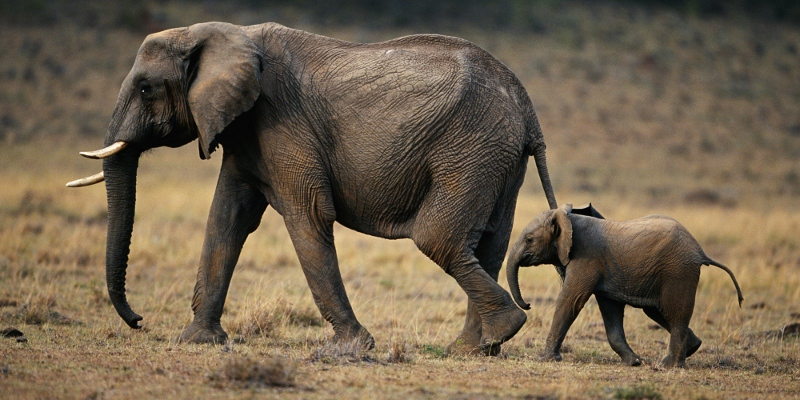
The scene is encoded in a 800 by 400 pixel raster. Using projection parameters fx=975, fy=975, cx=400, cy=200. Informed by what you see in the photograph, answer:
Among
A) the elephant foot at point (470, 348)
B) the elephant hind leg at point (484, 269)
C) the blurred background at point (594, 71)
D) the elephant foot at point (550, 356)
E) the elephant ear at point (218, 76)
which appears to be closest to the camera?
the elephant ear at point (218, 76)

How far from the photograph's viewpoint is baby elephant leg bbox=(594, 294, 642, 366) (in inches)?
356

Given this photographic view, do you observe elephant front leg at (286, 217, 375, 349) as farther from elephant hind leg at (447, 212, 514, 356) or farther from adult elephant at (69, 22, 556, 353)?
elephant hind leg at (447, 212, 514, 356)

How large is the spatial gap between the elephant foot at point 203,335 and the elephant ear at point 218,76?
1715mm

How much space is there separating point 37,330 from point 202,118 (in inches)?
111

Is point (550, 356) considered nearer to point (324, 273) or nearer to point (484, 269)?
point (484, 269)

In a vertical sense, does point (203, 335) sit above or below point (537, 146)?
Answer: below

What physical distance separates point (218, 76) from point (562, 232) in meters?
3.39

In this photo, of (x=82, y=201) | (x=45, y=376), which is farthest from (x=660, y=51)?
(x=45, y=376)

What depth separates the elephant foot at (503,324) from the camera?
880 cm

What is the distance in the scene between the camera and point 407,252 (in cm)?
1819

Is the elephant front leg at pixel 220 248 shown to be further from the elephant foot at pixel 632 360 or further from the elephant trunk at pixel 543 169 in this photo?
the elephant foot at pixel 632 360

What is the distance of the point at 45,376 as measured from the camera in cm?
695

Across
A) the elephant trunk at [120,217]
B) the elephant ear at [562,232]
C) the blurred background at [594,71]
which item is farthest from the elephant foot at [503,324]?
the blurred background at [594,71]

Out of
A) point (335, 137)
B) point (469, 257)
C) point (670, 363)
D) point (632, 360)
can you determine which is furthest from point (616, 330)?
point (335, 137)
